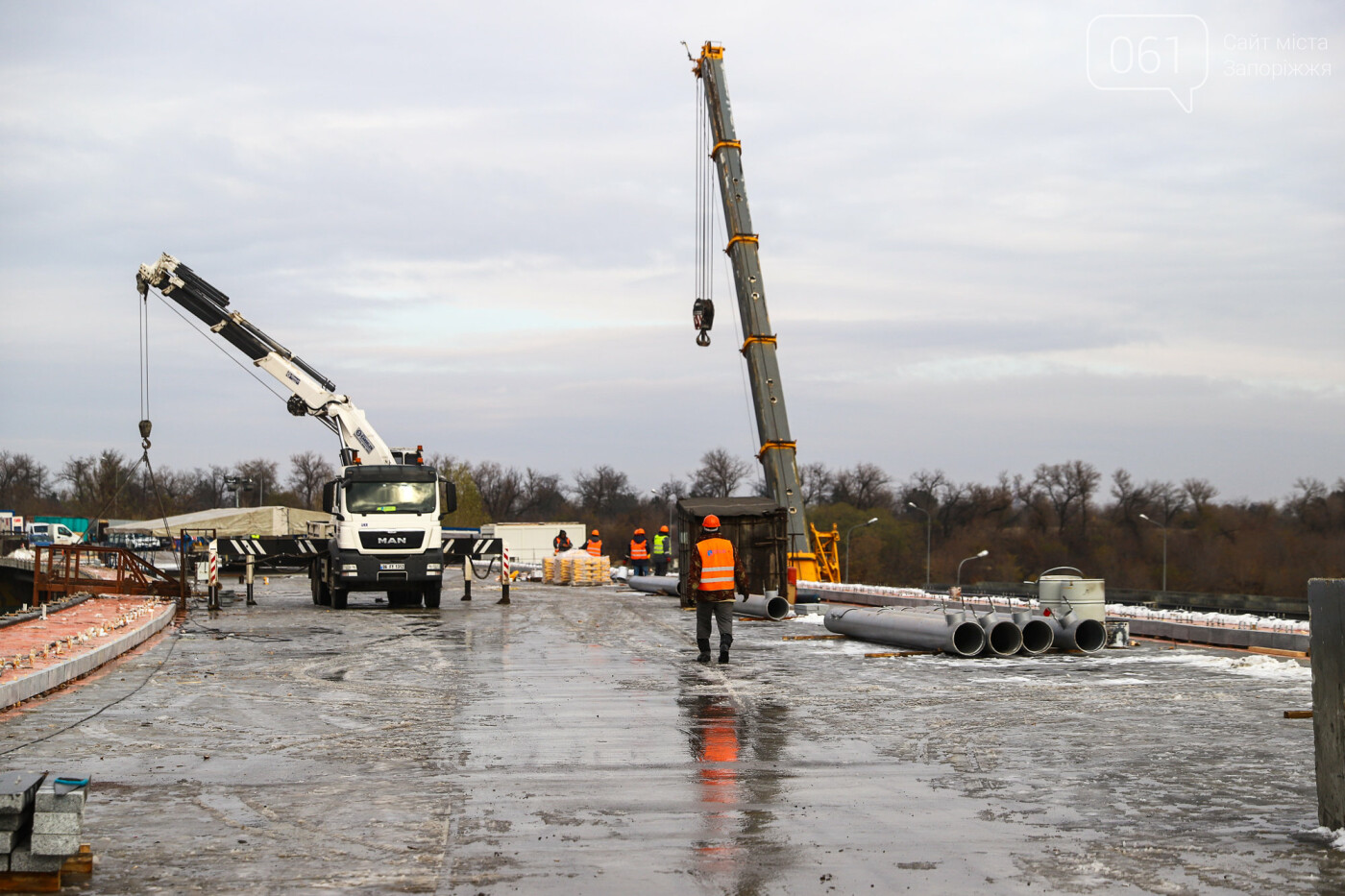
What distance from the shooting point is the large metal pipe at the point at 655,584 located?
33250 mm

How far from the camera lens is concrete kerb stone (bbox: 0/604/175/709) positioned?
423 inches

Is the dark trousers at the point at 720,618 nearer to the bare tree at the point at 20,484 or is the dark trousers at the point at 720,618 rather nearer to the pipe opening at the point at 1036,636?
the pipe opening at the point at 1036,636

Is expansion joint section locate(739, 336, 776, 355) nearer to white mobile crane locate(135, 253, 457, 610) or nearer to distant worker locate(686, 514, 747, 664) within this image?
white mobile crane locate(135, 253, 457, 610)

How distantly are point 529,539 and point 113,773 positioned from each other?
78206 millimetres

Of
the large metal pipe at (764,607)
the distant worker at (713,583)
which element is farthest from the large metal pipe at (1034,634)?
the large metal pipe at (764,607)

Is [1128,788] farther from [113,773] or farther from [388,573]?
[388,573]

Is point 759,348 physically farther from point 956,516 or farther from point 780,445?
point 956,516

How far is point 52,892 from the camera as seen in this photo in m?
5.19

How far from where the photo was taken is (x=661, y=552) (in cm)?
4197

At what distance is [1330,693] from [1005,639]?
400 inches

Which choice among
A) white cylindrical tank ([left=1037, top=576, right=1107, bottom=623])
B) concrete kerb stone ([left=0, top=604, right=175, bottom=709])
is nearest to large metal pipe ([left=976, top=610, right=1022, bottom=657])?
white cylindrical tank ([left=1037, top=576, right=1107, bottom=623])

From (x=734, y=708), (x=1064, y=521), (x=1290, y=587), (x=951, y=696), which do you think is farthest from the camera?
(x=1064, y=521)

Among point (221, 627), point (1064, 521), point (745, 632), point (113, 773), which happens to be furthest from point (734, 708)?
point (1064, 521)

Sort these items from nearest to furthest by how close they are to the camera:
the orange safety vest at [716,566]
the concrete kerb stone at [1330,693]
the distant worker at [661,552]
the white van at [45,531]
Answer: the concrete kerb stone at [1330,693] → the orange safety vest at [716,566] → the distant worker at [661,552] → the white van at [45,531]
